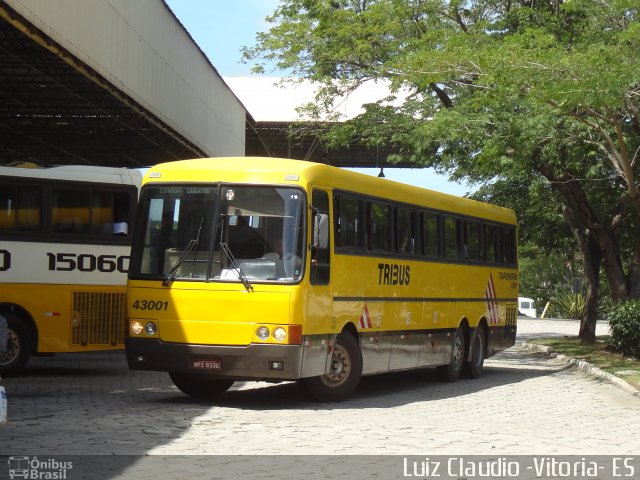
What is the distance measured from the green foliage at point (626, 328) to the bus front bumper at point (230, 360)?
12801 mm

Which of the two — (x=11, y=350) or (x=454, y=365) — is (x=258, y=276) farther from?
(x=454, y=365)

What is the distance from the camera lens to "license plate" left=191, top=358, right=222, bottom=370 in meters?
13.8

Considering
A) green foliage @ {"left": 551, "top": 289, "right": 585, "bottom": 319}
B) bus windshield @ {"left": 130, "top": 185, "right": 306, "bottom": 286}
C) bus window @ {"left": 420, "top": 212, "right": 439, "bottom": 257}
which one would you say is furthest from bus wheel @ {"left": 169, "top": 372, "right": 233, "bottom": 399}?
green foliage @ {"left": 551, "top": 289, "right": 585, "bottom": 319}

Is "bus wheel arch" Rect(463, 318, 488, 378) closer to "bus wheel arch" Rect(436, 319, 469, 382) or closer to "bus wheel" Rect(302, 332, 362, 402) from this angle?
"bus wheel arch" Rect(436, 319, 469, 382)

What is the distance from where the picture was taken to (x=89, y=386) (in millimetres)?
16922

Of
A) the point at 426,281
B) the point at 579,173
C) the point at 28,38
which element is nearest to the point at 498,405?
the point at 426,281

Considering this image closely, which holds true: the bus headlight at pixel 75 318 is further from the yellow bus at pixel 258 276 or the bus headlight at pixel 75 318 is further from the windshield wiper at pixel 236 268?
the windshield wiper at pixel 236 268

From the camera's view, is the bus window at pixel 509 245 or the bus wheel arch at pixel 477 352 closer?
the bus wheel arch at pixel 477 352

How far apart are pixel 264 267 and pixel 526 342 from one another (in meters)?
21.6

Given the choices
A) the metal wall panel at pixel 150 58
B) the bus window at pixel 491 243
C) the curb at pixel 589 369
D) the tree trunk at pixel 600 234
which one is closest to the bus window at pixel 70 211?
the metal wall panel at pixel 150 58

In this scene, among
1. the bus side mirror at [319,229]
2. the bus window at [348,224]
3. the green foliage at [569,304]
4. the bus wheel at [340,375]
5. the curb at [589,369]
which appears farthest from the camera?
the green foliage at [569,304]

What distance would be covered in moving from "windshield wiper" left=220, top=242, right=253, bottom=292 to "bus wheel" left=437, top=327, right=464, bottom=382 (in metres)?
6.75

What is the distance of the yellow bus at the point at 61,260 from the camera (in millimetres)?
17953

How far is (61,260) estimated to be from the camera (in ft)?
60.0
